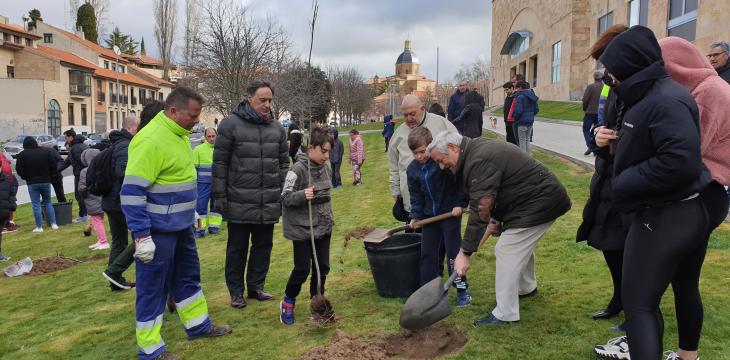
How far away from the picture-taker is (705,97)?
2.71 metres

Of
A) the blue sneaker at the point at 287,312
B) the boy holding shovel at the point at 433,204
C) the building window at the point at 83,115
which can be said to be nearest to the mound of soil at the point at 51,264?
the blue sneaker at the point at 287,312

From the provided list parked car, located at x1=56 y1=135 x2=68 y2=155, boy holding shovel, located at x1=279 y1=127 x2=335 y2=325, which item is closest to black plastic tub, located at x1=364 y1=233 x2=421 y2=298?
boy holding shovel, located at x1=279 y1=127 x2=335 y2=325

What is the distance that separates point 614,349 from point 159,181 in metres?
3.37

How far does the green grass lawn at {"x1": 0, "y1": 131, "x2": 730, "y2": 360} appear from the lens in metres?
3.93

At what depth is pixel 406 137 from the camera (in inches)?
213

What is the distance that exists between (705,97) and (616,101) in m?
0.68

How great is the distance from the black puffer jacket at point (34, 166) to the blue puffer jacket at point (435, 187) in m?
8.80

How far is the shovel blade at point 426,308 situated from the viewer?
382 centimetres

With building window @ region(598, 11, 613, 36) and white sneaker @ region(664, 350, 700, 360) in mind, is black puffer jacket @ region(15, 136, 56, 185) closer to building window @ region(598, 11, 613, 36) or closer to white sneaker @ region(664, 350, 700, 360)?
white sneaker @ region(664, 350, 700, 360)

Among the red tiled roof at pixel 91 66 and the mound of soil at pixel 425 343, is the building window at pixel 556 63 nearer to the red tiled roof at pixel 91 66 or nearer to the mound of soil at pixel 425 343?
the red tiled roof at pixel 91 66

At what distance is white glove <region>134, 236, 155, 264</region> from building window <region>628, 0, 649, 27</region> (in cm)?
3113

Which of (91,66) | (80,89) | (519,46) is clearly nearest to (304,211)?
(80,89)

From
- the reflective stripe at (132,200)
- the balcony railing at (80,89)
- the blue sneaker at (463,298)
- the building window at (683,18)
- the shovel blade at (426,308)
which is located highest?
the building window at (683,18)

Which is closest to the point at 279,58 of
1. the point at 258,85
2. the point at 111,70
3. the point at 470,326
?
the point at 258,85
